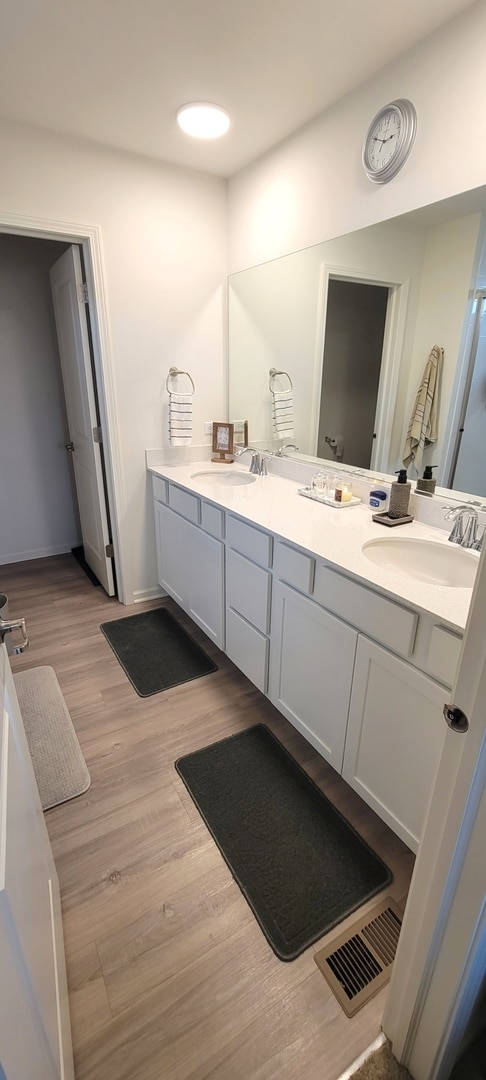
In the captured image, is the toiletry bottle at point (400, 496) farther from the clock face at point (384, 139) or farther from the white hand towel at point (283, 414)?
the clock face at point (384, 139)

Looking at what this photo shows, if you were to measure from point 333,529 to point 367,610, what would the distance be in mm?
435

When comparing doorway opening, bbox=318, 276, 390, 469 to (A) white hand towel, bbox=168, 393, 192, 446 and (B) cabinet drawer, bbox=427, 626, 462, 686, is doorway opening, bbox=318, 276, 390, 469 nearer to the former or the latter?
(A) white hand towel, bbox=168, 393, 192, 446

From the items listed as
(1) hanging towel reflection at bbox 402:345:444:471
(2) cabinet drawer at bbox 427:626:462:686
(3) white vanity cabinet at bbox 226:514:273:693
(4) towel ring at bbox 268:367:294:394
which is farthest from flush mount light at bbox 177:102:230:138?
(2) cabinet drawer at bbox 427:626:462:686

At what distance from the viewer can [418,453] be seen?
1746 mm

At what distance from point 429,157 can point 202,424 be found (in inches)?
67.2

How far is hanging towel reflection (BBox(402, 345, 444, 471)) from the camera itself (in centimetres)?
163

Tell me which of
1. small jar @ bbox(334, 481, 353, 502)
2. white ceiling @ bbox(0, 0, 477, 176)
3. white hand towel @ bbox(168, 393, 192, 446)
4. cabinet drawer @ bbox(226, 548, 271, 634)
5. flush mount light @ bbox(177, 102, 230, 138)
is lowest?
cabinet drawer @ bbox(226, 548, 271, 634)

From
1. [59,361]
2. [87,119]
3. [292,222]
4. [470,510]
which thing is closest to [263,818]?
[470,510]

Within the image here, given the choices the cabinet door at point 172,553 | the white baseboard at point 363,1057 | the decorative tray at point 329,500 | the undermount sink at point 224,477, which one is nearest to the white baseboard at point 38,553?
the cabinet door at point 172,553

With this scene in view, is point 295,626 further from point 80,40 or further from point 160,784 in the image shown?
point 80,40

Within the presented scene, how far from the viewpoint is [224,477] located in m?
2.68

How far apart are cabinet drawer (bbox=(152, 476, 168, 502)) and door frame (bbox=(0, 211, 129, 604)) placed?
0.20 meters

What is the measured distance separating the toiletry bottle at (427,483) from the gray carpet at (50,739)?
5.33 ft

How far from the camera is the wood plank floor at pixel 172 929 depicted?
1.00m
